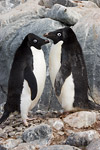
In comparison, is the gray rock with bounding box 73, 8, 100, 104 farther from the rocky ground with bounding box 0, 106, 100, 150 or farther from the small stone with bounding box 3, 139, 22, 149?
the small stone with bounding box 3, 139, 22, 149

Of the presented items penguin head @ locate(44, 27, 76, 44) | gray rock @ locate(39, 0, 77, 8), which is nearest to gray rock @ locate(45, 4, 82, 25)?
gray rock @ locate(39, 0, 77, 8)

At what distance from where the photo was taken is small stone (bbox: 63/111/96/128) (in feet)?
12.7

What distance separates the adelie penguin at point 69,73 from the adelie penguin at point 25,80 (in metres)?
0.22

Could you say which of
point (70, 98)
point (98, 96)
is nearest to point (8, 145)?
point (70, 98)

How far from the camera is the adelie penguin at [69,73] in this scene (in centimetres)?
422

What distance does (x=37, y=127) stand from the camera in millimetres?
3562

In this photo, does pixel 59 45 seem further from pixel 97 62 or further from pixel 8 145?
pixel 97 62

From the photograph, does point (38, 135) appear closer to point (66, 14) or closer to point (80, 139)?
point (80, 139)

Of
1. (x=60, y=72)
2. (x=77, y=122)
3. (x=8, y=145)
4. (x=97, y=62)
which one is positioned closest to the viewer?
(x=8, y=145)

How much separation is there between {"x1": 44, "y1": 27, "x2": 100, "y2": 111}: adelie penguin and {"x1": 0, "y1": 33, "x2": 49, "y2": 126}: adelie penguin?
22 cm

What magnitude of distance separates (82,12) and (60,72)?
11.6ft

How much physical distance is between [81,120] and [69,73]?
2.09 feet

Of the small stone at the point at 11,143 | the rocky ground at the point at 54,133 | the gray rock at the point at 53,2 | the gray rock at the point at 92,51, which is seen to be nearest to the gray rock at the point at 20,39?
the gray rock at the point at 92,51

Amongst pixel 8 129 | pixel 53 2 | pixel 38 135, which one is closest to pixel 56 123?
pixel 38 135
